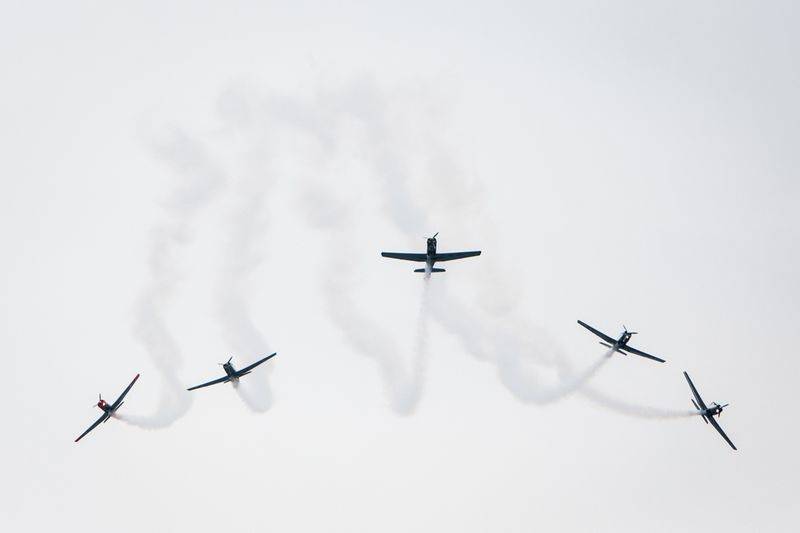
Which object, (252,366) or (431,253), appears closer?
(431,253)

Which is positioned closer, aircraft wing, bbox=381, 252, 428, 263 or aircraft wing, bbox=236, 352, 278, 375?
aircraft wing, bbox=381, 252, 428, 263

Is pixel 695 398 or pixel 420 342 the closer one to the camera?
pixel 420 342

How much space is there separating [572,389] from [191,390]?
38.5 meters

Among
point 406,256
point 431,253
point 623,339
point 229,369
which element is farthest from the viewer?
point 229,369

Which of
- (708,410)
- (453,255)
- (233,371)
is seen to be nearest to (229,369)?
(233,371)

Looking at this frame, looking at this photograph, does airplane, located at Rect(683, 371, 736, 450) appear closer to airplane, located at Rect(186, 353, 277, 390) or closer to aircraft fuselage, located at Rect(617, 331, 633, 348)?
aircraft fuselage, located at Rect(617, 331, 633, 348)

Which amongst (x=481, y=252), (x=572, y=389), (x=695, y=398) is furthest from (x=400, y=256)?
(x=695, y=398)

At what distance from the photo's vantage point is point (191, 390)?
8294cm

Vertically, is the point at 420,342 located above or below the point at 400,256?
below

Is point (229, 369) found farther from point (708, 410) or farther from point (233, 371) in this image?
point (708, 410)

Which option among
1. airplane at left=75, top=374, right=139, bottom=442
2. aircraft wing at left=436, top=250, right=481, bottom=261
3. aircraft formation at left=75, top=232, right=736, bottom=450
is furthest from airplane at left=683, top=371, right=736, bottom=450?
airplane at left=75, top=374, right=139, bottom=442

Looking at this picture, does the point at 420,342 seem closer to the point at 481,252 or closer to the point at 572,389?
the point at 481,252

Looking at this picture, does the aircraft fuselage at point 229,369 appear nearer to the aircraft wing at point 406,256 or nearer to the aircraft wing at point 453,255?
the aircraft wing at point 406,256

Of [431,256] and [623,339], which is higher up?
[431,256]
